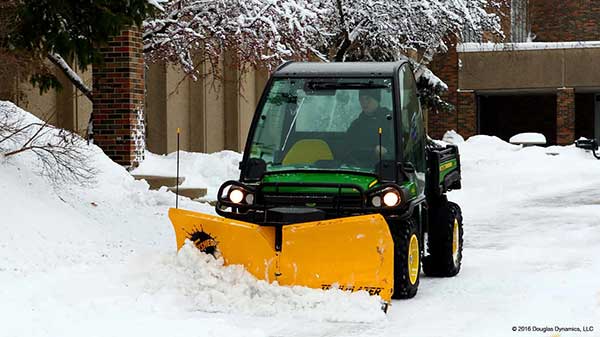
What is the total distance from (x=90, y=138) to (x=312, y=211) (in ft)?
24.0

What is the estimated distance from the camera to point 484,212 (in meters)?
19.0

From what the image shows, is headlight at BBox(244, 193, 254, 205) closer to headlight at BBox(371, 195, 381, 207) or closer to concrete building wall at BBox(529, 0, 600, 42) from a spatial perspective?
headlight at BBox(371, 195, 381, 207)

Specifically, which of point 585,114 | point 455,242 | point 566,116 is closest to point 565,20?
point 585,114

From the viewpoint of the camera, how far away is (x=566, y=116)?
123 ft

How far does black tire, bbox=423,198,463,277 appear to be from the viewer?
429 inches

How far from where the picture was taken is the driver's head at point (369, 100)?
9.79 m

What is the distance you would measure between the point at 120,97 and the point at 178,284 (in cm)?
682

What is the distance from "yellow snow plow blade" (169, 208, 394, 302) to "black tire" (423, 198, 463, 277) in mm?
2360

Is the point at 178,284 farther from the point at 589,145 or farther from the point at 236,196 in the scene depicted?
the point at 589,145

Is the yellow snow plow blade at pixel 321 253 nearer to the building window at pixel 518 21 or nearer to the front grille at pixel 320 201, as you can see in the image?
the front grille at pixel 320 201

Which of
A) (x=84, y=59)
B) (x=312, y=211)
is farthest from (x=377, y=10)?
(x=312, y=211)

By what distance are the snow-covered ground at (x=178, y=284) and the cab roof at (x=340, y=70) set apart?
6.77 feet

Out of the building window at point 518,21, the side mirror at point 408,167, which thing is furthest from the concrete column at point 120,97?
the building window at point 518,21

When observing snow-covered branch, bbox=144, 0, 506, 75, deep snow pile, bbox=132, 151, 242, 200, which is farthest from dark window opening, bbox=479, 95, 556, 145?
deep snow pile, bbox=132, 151, 242, 200
